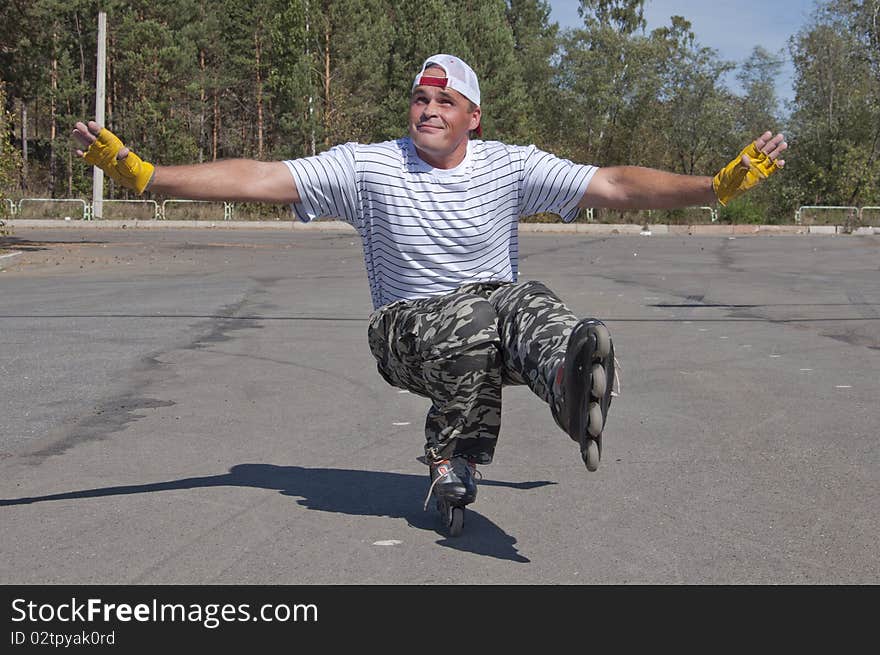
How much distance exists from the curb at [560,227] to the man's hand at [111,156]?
38.6 m

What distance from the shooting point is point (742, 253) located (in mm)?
28453

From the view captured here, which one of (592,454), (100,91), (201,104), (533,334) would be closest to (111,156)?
(533,334)

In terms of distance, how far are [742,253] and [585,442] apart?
82.9 ft

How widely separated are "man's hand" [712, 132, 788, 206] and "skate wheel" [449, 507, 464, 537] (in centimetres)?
148

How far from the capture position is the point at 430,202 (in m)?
4.79

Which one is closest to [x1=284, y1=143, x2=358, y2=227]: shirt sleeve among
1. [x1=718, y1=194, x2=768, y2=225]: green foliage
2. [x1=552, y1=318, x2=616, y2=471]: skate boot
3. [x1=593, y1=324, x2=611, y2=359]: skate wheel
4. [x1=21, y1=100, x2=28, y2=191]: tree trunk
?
[x1=552, y1=318, x2=616, y2=471]: skate boot

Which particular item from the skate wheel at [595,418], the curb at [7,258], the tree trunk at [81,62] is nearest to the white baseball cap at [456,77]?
the skate wheel at [595,418]

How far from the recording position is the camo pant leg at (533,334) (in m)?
4.30

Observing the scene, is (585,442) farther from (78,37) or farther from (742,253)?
(78,37)

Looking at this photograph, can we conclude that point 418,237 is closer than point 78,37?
Yes

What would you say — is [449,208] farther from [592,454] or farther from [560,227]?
[560,227]

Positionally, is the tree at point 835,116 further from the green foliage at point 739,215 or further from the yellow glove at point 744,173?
the yellow glove at point 744,173

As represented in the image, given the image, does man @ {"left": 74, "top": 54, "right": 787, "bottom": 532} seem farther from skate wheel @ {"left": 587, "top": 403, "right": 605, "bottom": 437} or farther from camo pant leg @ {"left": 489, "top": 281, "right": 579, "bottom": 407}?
skate wheel @ {"left": 587, "top": 403, "right": 605, "bottom": 437}
